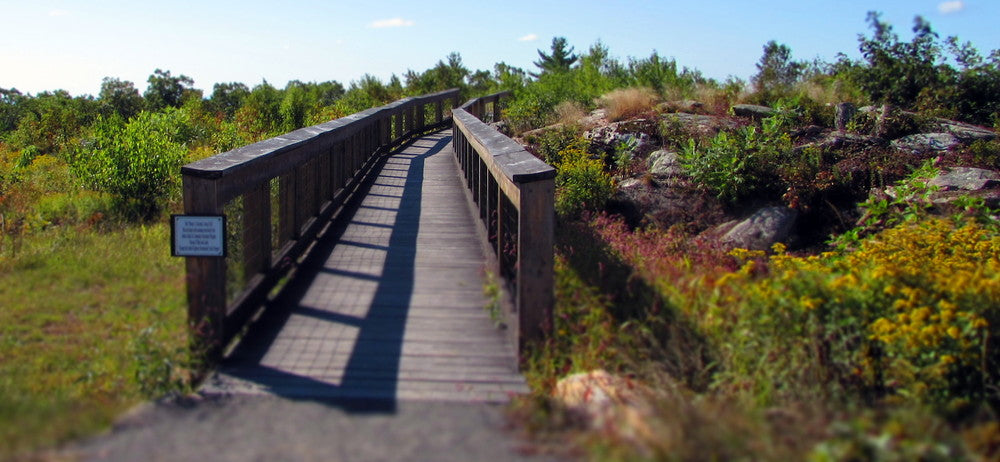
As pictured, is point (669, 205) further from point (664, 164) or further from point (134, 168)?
point (134, 168)

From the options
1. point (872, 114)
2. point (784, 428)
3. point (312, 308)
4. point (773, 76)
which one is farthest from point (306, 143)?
point (773, 76)

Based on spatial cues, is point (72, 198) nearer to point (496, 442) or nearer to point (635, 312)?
point (635, 312)

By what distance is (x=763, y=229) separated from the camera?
39.6 feet

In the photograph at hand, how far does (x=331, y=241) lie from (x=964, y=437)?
7.05 meters

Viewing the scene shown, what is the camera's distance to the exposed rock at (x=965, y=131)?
15211 mm

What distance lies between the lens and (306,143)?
9.19m

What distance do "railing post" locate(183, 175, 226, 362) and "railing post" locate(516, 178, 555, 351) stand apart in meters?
1.83

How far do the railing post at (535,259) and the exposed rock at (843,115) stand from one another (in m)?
11.8

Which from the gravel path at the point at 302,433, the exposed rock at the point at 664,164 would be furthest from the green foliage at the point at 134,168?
the gravel path at the point at 302,433

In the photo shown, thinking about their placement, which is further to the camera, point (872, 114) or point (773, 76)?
point (773, 76)

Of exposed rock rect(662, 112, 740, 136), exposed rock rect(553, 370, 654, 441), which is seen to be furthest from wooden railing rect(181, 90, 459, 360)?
exposed rock rect(662, 112, 740, 136)

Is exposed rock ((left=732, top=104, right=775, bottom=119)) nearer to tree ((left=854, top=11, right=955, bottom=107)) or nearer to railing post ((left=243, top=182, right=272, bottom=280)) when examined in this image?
tree ((left=854, top=11, right=955, bottom=107))

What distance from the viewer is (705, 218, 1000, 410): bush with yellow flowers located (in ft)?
16.3

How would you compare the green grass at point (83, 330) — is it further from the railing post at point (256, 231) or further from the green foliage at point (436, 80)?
the green foliage at point (436, 80)
